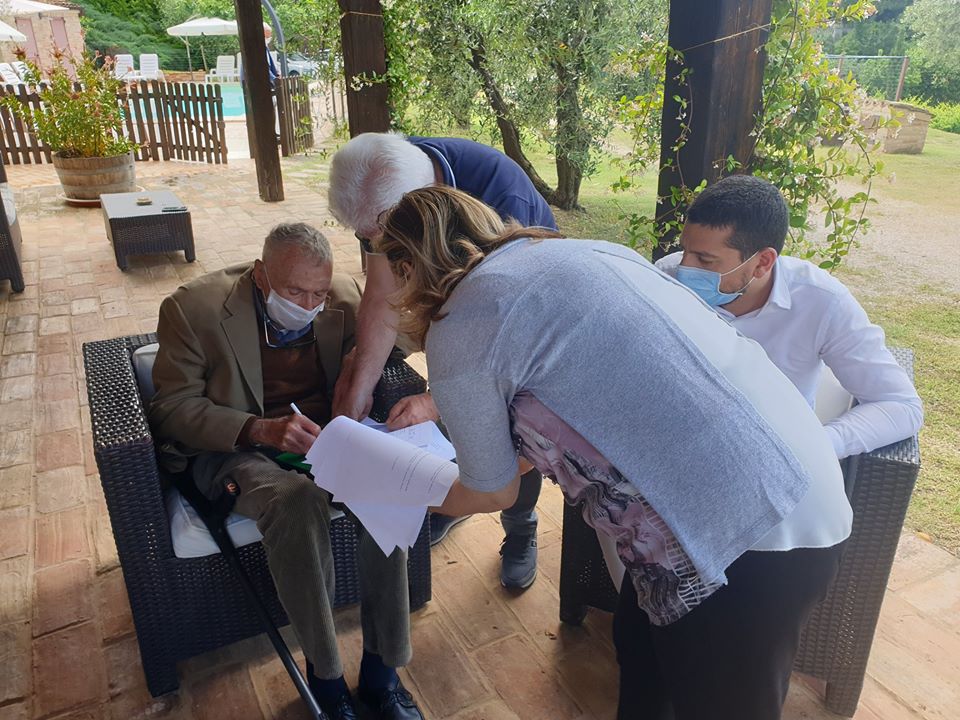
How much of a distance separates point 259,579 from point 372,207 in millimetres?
978

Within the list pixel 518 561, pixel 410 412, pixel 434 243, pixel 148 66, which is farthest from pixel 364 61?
pixel 148 66

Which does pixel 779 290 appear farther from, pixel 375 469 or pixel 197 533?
pixel 197 533

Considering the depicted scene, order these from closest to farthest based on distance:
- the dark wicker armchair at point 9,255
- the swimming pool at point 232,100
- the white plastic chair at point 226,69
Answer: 1. the dark wicker armchair at point 9,255
2. the swimming pool at point 232,100
3. the white plastic chair at point 226,69

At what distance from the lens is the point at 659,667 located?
1.26 m

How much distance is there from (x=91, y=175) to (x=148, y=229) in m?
2.57

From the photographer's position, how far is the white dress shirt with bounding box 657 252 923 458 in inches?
58.4

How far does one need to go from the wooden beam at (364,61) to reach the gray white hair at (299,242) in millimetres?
2635

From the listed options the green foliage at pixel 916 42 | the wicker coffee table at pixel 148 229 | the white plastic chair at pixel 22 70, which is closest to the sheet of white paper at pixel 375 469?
the green foliage at pixel 916 42

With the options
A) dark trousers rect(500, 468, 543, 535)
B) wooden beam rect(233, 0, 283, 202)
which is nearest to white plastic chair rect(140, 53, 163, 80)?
wooden beam rect(233, 0, 283, 202)

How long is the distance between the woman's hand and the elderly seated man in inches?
9.0

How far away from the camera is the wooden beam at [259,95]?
6.83 metres

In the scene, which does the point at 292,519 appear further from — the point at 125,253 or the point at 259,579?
the point at 125,253

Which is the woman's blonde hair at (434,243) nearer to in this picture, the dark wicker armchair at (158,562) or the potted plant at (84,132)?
the dark wicker armchair at (158,562)

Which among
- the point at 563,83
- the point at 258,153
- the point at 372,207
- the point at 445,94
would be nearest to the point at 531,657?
the point at 372,207
